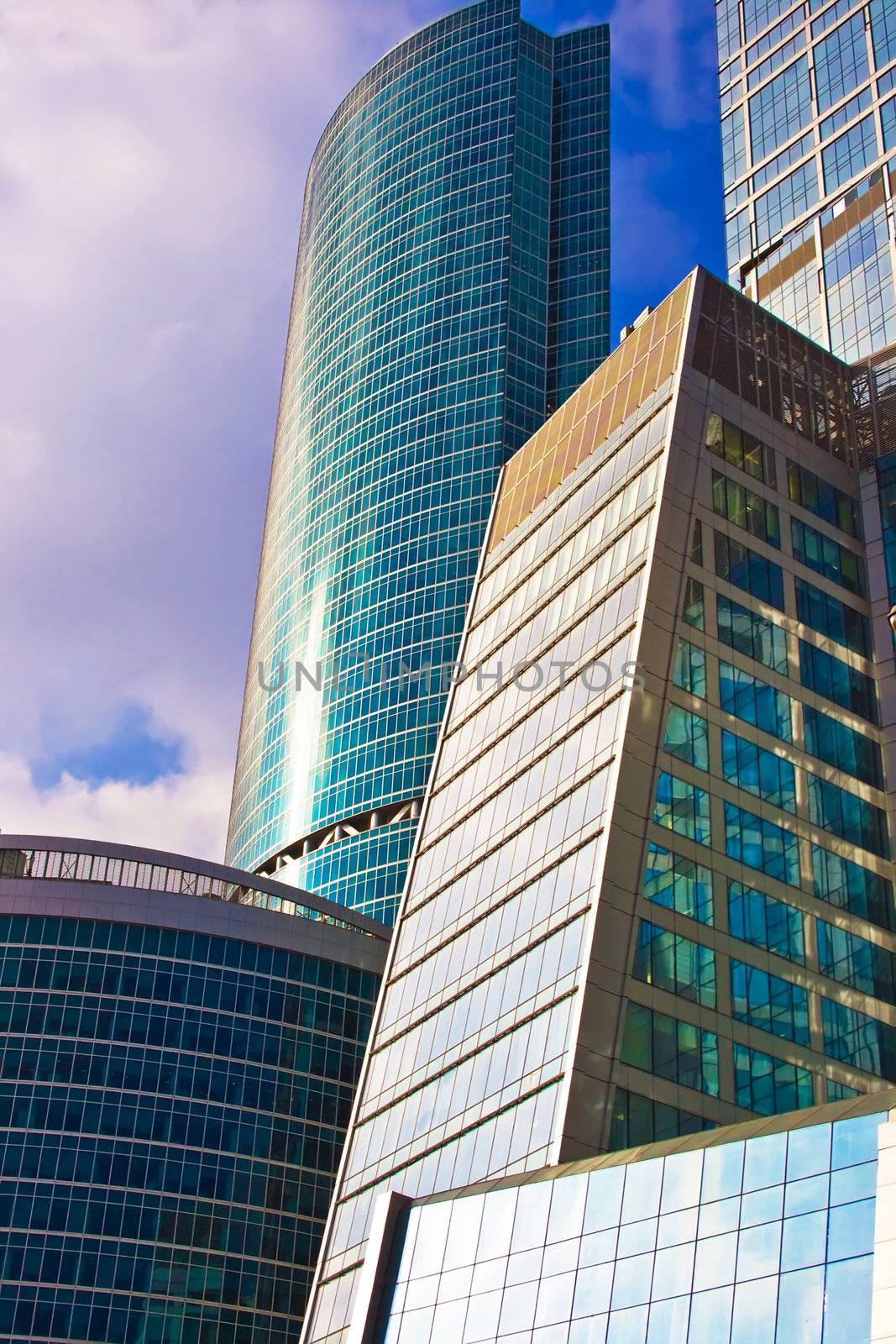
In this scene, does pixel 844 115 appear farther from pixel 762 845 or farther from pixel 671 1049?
pixel 671 1049

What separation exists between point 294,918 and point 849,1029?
52219 mm

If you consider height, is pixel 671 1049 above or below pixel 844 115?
below

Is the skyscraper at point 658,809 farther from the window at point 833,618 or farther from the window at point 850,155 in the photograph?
the window at point 850,155

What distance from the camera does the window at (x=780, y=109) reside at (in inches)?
5438

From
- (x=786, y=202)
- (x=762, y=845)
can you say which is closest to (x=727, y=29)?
(x=786, y=202)

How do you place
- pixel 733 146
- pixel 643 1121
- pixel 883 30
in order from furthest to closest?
pixel 733 146 < pixel 883 30 < pixel 643 1121

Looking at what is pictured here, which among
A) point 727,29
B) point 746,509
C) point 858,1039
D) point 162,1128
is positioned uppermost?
point 727,29

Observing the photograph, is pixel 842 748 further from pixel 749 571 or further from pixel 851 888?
pixel 749 571

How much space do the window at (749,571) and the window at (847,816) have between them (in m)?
10.2

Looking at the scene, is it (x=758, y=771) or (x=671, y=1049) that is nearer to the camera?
(x=671, y=1049)

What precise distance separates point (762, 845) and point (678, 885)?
6513 mm

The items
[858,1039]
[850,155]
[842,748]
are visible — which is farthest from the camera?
[850,155]

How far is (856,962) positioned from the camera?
270ft

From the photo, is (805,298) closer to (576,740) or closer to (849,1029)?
(576,740)
